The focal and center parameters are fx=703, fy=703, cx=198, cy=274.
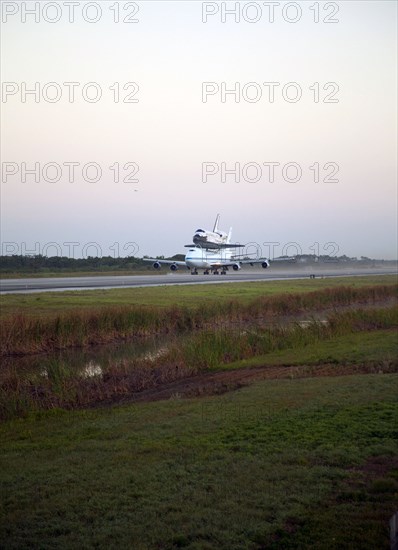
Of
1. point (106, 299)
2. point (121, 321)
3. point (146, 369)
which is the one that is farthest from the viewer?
point (106, 299)

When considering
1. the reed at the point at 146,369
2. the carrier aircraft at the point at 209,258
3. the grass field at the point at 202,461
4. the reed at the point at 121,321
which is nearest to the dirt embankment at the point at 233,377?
the grass field at the point at 202,461

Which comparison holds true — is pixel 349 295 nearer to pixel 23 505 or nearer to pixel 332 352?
pixel 332 352

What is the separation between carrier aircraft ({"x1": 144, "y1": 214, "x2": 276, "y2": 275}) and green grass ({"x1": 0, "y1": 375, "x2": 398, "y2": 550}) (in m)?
70.8

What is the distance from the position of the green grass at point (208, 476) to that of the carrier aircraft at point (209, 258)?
70.8 m

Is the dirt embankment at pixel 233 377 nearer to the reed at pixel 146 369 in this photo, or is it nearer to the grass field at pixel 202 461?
the grass field at pixel 202 461

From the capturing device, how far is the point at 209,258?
8544 cm

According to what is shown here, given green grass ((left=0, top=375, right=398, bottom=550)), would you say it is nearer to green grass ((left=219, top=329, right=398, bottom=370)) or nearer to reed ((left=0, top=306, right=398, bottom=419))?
reed ((left=0, top=306, right=398, bottom=419))

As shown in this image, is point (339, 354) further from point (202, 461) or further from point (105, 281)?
point (105, 281)

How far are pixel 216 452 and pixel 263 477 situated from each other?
1.15m

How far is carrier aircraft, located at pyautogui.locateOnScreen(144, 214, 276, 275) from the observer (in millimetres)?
83000

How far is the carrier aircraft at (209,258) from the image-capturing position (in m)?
83.0

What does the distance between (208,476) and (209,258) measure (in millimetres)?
77642

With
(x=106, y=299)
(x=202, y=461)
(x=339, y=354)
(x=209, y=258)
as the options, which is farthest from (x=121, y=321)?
(x=209, y=258)

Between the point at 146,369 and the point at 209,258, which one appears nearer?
the point at 146,369
